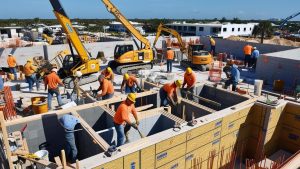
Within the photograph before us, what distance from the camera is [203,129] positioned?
256 inches

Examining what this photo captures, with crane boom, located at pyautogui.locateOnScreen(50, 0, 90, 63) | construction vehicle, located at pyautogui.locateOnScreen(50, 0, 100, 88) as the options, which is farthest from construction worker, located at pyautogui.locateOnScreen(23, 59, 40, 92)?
crane boom, located at pyautogui.locateOnScreen(50, 0, 90, 63)

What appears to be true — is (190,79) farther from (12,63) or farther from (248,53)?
(12,63)

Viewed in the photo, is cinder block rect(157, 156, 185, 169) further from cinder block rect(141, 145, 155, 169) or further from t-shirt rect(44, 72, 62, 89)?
t-shirt rect(44, 72, 62, 89)

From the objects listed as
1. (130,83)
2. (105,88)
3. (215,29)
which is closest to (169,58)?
(130,83)

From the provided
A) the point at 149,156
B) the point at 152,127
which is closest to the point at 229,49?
the point at 152,127

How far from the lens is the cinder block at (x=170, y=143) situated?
5723mm

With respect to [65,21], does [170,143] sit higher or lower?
lower

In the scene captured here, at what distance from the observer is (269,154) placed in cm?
818

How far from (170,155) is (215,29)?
52675 mm

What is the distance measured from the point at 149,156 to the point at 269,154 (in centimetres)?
469

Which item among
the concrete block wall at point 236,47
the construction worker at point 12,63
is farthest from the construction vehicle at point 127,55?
the concrete block wall at point 236,47

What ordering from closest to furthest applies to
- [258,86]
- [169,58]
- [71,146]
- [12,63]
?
1. [71,146]
2. [258,86]
3. [12,63]
4. [169,58]

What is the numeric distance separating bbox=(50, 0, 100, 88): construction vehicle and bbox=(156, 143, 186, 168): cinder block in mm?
9026

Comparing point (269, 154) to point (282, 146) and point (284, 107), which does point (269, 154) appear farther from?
point (284, 107)
